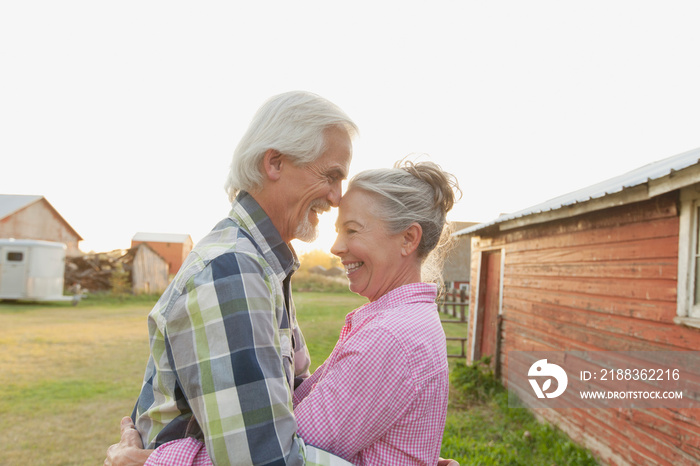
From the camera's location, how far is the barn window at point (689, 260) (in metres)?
4.36

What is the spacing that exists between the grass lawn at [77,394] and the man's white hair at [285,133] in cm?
515

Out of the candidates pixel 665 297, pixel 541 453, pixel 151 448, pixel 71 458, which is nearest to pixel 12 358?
pixel 71 458

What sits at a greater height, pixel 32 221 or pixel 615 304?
pixel 32 221

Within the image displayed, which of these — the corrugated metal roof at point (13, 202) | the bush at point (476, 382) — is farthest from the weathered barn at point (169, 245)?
the bush at point (476, 382)

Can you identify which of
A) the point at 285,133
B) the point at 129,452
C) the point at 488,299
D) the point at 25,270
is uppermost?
the point at 285,133

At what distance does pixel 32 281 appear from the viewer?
20.0 meters

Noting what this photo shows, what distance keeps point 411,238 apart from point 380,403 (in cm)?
79

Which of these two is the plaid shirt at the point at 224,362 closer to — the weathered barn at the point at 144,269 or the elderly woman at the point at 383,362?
the elderly woman at the point at 383,362

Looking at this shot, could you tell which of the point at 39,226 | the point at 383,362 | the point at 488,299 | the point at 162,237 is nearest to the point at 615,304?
the point at 383,362

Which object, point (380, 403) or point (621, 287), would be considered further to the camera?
point (621, 287)

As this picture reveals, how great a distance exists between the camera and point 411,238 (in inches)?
80.9

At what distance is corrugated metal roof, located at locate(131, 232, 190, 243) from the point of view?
125 ft

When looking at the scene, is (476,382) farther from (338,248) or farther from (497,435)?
(338,248)

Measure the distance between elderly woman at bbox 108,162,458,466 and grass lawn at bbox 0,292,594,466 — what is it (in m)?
4.65
